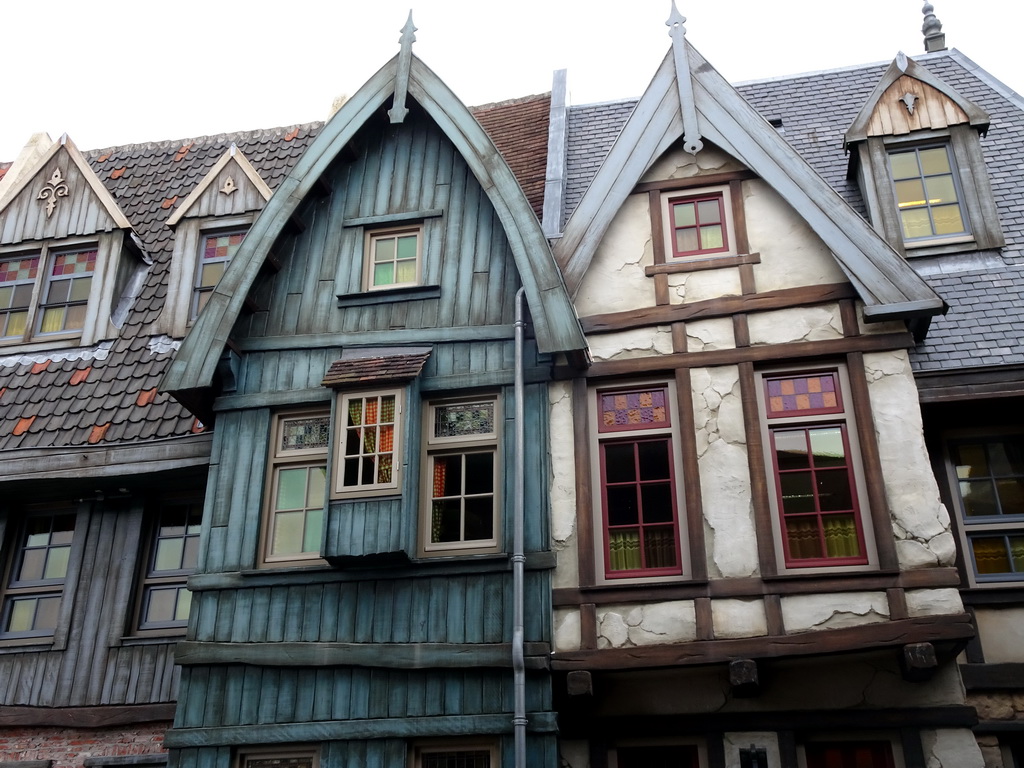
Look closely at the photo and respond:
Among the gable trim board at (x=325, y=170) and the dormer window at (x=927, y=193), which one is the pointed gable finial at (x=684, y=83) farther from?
the dormer window at (x=927, y=193)

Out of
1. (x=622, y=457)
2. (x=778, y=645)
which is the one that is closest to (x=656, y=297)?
(x=622, y=457)

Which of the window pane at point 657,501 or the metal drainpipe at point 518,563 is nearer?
the metal drainpipe at point 518,563

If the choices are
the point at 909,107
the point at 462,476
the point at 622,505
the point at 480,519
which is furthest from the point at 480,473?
the point at 909,107

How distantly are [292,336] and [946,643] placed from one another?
22.8 feet

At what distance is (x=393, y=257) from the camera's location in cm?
1160

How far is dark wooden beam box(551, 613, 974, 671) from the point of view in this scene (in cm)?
846

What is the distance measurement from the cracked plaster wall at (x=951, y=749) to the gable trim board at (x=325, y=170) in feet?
14.8

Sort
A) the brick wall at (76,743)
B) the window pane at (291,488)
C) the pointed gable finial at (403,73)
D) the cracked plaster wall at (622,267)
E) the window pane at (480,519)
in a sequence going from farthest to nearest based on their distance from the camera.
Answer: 1. the pointed gable finial at (403,73)
2. the cracked plaster wall at (622,267)
3. the window pane at (291,488)
4. the brick wall at (76,743)
5. the window pane at (480,519)

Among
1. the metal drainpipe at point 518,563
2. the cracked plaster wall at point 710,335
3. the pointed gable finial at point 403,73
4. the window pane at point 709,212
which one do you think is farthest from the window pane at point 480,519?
the pointed gable finial at point 403,73

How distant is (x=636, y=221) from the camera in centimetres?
1104

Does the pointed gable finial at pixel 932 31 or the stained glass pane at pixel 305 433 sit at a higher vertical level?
the pointed gable finial at pixel 932 31

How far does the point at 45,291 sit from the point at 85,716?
5591 millimetres

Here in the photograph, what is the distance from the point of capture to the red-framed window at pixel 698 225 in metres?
10.8

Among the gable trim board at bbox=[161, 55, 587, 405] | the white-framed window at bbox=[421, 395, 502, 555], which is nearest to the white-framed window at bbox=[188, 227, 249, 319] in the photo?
the gable trim board at bbox=[161, 55, 587, 405]
